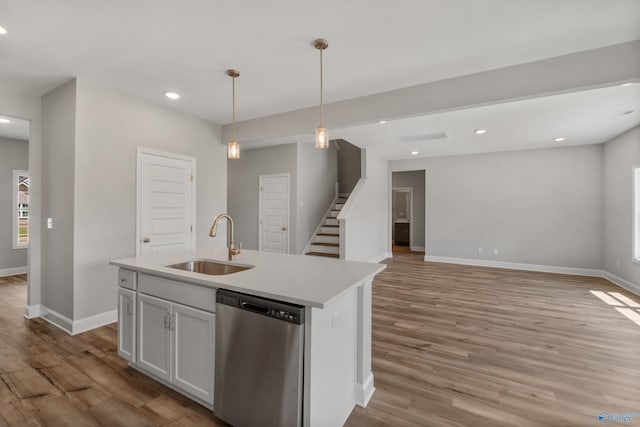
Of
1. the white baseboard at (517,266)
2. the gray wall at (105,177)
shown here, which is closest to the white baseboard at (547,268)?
the white baseboard at (517,266)

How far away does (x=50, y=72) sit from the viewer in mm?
2910

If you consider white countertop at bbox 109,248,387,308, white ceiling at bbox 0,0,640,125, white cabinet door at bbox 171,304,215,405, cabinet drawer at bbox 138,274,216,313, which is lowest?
white cabinet door at bbox 171,304,215,405

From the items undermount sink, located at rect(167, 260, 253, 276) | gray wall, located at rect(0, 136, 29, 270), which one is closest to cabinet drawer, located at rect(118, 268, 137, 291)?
undermount sink, located at rect(167, 260, 253, 276)

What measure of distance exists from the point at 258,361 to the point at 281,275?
20.7 inches

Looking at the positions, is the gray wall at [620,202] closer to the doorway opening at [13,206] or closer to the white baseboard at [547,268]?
the white baseboard at [547,268]

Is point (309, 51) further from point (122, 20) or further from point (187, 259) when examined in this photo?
point (187, 259)

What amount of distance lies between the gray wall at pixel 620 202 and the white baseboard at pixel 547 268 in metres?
0.09

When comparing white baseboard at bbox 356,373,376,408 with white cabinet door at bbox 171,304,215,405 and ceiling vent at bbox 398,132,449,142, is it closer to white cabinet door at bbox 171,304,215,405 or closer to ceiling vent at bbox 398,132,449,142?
white cabinet door at bbox 171,304,215,405

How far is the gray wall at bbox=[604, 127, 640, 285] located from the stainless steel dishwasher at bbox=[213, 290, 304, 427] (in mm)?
5889

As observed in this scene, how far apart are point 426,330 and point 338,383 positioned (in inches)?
68.9

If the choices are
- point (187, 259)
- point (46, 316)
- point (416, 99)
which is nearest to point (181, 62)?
point (187, 259)

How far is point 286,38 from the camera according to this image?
2.33 metres

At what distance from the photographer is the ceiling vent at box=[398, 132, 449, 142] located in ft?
17.0

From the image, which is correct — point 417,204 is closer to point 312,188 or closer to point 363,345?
point 312,188
